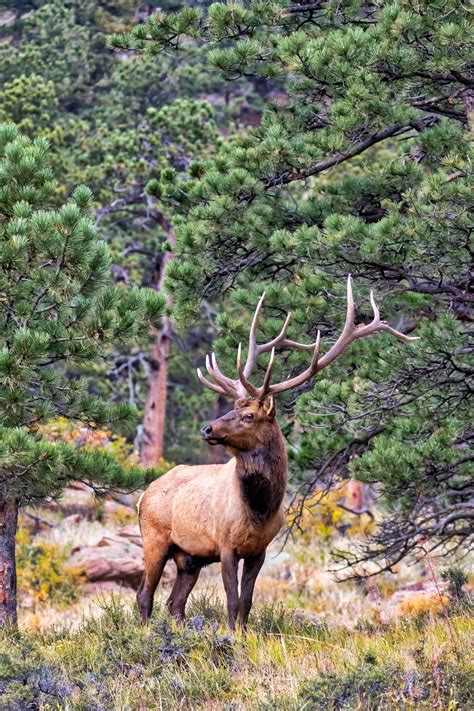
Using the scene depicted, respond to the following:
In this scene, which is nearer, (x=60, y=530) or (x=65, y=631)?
(x=65, y=631)

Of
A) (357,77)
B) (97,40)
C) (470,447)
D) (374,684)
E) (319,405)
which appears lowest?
(97,40)

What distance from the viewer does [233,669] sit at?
6480mm

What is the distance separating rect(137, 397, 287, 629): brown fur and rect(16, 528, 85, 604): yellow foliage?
5955 mm

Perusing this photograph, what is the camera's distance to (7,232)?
752 centimetres

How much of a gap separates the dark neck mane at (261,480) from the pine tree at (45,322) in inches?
42.2

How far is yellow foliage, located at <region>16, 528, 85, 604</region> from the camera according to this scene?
14.3 m

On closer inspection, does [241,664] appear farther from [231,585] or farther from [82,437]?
[82,437]

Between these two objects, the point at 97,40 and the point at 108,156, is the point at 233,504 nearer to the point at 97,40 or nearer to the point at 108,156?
the point at 108,156

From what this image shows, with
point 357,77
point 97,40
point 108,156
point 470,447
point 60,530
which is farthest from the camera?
point 97,40

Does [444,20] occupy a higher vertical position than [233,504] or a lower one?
higher

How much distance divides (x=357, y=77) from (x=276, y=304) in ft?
6.53

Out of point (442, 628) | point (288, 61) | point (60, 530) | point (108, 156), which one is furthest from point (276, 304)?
point (108, 156)

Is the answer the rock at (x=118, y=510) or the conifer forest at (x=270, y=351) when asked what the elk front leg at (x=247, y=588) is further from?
the rock at (x=118, y=510)

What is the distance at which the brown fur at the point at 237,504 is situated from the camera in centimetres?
766
